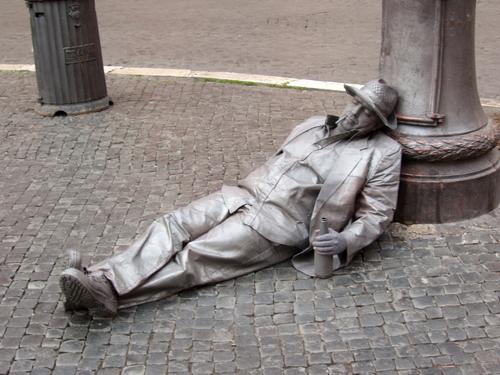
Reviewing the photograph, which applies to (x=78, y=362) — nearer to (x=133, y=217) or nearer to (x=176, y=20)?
(x=133, y=217)

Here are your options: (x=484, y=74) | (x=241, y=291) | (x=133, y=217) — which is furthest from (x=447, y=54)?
(x=484, y=74)

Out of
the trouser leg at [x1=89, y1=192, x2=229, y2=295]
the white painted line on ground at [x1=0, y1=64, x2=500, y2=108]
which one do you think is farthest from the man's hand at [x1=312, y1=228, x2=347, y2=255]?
the white painted line on ground at [x1=0, y1=64, x2=500, y2=108]

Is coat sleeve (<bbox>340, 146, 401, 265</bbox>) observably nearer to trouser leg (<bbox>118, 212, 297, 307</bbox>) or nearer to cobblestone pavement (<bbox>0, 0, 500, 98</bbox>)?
trouser leg (<bbox>118, 212, 297, 307</bbox>)

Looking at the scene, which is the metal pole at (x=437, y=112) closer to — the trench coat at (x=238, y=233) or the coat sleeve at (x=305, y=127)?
the trench coat at (x=238, y=233)

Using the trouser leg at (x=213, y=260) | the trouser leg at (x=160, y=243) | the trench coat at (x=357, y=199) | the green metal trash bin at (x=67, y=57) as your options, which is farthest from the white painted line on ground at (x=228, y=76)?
the trouser leg at (x=213, y=260)

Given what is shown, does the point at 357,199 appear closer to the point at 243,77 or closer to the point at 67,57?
the point at 67,57

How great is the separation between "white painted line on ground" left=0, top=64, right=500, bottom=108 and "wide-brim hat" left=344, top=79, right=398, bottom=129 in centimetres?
360

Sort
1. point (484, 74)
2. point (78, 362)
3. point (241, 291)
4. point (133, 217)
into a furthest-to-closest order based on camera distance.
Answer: point (484, 74)
point (133, 217)
point (241, 291)
point (78, 362)

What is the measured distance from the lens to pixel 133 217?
5520 millimetres

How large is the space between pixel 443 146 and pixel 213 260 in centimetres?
168

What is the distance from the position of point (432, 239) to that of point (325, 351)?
1.43 m

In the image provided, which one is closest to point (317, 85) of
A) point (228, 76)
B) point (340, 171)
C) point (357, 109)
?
point (228, 76)

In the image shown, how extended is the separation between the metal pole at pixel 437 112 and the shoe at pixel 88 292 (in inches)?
81.7

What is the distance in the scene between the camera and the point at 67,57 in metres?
7.93
